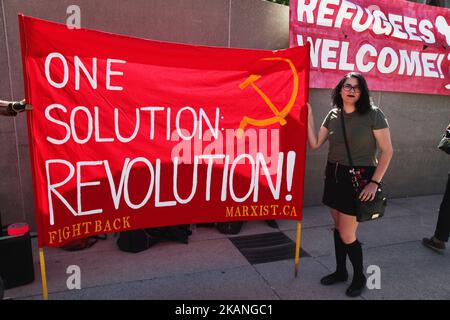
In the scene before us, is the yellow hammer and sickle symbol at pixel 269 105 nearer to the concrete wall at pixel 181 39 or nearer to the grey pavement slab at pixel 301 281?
the grey pavement slab at pixel 301 281

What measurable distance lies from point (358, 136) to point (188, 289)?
1949 millimetres

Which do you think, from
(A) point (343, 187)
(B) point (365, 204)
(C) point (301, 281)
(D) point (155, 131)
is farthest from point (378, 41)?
(D) point (155, 131)

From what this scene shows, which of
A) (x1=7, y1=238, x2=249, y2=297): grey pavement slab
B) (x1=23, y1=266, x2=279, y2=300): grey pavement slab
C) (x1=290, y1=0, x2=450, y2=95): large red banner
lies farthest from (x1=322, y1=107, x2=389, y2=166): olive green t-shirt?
(x1=290, y1=0, x2=450, y2=95): large red banner

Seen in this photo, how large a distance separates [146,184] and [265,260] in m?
1.60

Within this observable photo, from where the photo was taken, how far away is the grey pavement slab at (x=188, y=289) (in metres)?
2.89

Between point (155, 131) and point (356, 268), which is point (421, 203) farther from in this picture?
point (155, 131)

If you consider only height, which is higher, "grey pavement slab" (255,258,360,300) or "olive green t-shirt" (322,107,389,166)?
"olive green t-shirt" (322,107,389,166)

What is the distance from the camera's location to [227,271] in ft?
10.9

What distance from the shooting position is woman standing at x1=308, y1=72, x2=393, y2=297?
8.80ft

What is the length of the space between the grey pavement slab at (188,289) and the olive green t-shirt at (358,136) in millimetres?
1345

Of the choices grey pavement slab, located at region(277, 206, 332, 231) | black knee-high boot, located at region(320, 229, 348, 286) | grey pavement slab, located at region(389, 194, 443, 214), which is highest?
black knee-high boot, located at region(320, 229, 348, 286)

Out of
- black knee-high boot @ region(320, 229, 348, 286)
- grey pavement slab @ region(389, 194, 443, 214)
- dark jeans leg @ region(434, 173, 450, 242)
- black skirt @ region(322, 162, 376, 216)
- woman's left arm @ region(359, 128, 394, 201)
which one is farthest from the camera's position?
grey pavement slab @ region(389, 194, 443, 214)

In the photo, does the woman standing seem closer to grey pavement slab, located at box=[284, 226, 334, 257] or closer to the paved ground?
the paved ground

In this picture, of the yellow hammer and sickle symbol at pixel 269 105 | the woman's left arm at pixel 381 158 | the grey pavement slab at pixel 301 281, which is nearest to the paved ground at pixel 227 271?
the grey pavement slab at pixel 301 281
